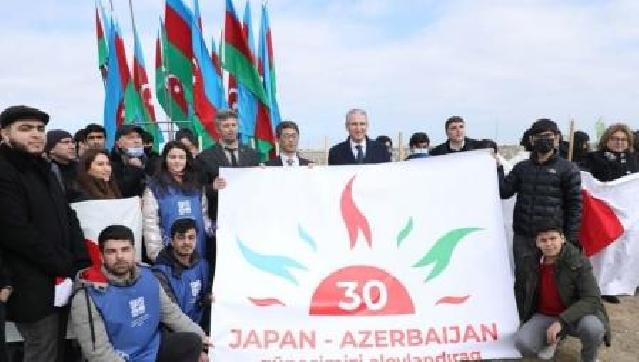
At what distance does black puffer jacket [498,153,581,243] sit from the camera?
4.93 m

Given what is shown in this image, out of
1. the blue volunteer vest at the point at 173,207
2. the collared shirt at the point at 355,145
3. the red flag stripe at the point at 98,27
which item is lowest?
the blue volunteer vest at the point at 173,207

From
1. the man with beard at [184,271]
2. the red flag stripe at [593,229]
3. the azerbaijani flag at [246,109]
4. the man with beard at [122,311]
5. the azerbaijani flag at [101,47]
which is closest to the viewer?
the man with beard at [122,311]

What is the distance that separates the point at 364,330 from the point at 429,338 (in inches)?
18.8

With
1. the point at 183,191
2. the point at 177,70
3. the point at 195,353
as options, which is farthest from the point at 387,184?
the point at 177,70

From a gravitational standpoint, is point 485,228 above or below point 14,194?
below

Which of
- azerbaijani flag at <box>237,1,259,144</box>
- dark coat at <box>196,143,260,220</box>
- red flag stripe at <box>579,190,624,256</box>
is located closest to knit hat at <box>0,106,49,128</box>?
dark coat at <box>196,143,260,220</box>

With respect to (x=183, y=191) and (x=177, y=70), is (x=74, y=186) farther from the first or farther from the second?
(x=177, y=70)

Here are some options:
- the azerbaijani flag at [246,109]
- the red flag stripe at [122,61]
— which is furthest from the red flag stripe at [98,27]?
the azerbaijani flag at [246,109]

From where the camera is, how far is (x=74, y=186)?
4.37m

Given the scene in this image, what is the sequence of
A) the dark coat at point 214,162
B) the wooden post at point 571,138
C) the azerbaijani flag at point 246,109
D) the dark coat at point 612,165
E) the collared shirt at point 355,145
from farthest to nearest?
1. the azerbaijani flag at point 246,109
2. the wooden post at point 571,138
3. the dark coat at point 612,165
4. the collared shirt at point 355,145
5. the dark coat at point 214,162

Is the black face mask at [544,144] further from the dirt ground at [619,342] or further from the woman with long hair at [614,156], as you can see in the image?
the woman with long hair at [614,156]

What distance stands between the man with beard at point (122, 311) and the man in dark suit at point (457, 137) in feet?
10.4

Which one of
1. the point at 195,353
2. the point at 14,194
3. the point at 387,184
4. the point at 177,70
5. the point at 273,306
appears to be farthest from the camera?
the point at 177,70

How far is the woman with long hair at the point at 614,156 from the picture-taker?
6.34m
